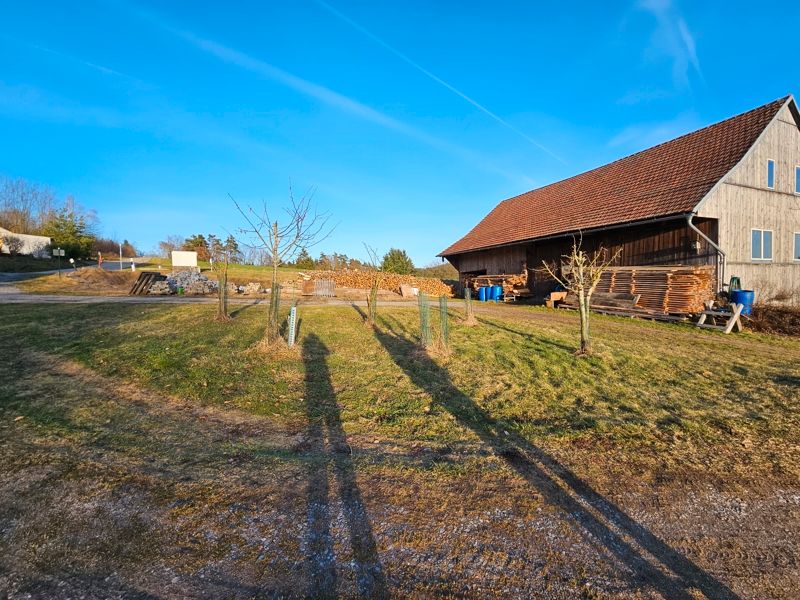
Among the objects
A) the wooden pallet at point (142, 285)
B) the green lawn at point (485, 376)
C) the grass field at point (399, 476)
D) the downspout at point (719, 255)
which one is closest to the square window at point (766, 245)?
the downspout at point (719, 255)

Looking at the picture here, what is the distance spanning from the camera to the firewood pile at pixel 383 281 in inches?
1054

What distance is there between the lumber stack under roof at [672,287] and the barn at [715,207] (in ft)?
1.85

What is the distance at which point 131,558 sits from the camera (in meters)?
2.42

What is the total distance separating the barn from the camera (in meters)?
14.6

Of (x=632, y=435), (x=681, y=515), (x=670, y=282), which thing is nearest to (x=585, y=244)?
(x=670, y=282)

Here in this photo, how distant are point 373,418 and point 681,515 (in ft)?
10.3

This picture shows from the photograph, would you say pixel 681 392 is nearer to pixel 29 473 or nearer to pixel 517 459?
pixel 517 459

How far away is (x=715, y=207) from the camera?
14.5 meters

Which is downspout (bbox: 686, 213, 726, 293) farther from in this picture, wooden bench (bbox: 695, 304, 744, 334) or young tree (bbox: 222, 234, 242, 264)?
young tree (bbox: 222, 234, 242, 264)

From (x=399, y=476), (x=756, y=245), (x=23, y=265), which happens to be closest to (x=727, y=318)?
(x=756, y=245)

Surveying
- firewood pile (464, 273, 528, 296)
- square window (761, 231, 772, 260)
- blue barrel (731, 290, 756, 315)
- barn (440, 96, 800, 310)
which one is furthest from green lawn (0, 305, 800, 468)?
firewood pile (464, 273, 528, 296)

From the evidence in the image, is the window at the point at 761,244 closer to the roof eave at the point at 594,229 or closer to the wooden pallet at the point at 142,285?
the roof eave at the point at 594,229

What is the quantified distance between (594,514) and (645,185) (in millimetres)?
18581

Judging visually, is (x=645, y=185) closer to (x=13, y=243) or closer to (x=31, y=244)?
(x=13, y=243)
